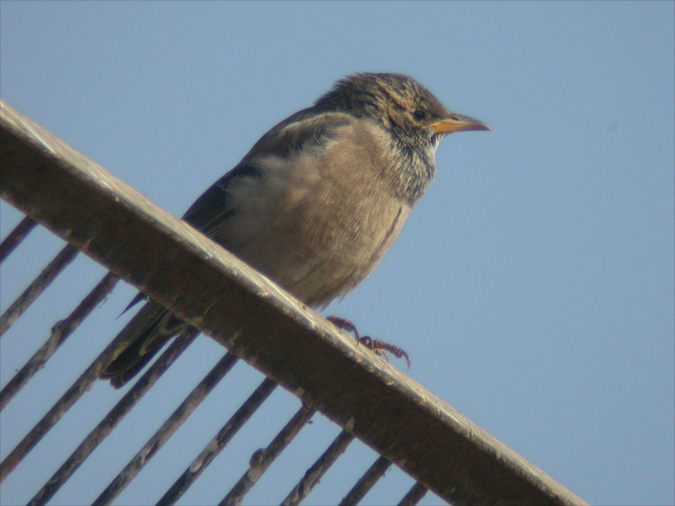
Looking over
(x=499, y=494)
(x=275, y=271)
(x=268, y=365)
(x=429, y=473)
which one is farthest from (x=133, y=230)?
(x=275, y=271)

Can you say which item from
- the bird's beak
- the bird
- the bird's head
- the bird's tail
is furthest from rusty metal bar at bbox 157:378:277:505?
the bird's beak

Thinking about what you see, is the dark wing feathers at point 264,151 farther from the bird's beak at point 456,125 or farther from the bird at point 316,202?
the bird's beak at point 456,125

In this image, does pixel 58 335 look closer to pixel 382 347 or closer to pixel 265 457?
pixel 265 457

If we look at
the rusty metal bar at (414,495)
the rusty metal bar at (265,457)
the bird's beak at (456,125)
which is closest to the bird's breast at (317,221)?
the bird's beak at (456,125)

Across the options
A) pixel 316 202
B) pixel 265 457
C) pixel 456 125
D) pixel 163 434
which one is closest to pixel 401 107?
pixel 456 125

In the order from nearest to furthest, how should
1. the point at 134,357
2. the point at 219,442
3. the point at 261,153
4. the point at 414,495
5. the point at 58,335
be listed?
the point at 58,335, the point at 219,442, the point at 414,495, the point at 134,357, the point at 261,153

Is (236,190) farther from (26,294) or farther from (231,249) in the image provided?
(26,294)

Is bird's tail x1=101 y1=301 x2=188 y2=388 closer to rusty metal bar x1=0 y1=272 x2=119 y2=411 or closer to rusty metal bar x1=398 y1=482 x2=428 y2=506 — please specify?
rusty metal bar x1=398 y1=482 x2=428 y2=506
